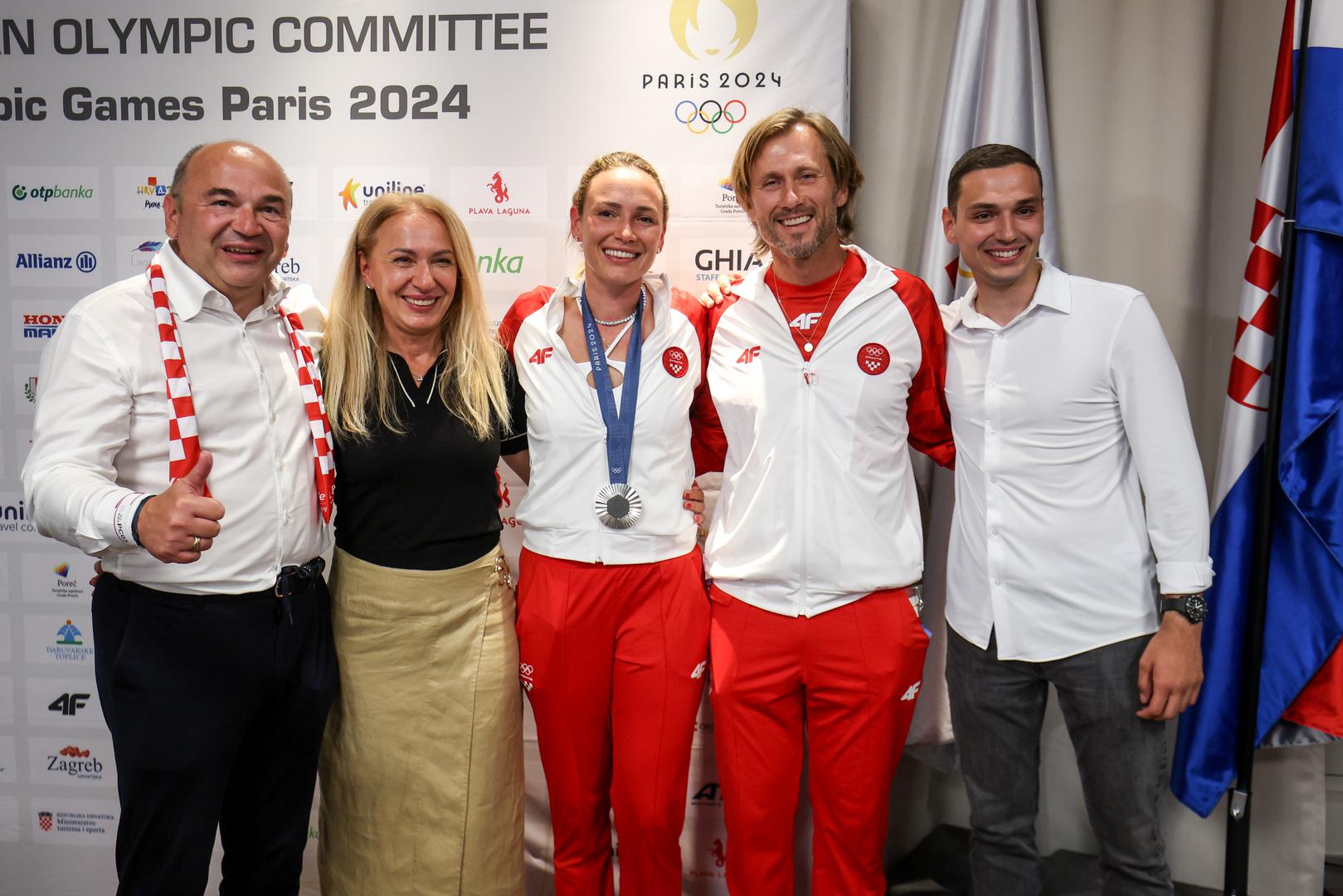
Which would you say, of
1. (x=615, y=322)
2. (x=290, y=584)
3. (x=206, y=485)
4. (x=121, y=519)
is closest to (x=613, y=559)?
(x=615, y=322)

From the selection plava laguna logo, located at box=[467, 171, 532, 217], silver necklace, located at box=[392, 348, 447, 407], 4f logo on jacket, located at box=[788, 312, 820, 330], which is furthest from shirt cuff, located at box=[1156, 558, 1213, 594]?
plava laguna logo, located at box=[467, 171, 532, 217]

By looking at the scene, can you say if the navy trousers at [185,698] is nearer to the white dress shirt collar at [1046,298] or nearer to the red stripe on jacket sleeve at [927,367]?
the red stripe on jacket sleeve at [927,367]

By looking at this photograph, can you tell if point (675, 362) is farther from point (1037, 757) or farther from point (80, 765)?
point (80, 765)

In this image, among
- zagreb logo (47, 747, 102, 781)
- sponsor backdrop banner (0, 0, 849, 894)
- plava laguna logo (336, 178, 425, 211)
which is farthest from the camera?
zagreb logo (47, 747, 102, 781)

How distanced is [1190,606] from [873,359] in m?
0.91

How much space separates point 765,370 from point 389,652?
Result: 1168mm

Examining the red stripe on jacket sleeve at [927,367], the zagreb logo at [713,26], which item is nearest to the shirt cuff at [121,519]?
the red stripe on jacket sleeve at [927,367]

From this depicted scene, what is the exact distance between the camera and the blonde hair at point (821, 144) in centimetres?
238

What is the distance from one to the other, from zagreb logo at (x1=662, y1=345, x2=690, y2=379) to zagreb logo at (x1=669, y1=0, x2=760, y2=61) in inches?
42.5

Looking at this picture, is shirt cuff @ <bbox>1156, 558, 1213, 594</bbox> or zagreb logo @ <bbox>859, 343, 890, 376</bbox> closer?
shirt cuff @ <bbox>1156, 558, 1213, 594</bbox>

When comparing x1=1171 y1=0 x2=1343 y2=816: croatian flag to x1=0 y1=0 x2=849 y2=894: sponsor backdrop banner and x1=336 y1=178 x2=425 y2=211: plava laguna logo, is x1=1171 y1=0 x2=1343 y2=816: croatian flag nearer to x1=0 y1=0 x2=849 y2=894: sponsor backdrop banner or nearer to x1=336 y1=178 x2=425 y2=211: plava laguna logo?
x1=0 y1=0 x2=849 y2=894: sponsor backdrop banner

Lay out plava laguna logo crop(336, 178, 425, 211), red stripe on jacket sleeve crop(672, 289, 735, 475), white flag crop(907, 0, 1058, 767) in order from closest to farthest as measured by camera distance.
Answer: red stripe on jacket sleeve crop(672, 289, 735, 475) → white flag crop(907, 0, 1058, 767) → plava laguna logo crop(336, 178, 425, 211)

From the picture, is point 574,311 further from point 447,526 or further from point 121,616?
point 121,616

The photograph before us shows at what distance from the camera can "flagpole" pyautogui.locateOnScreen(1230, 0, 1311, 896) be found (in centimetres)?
240
